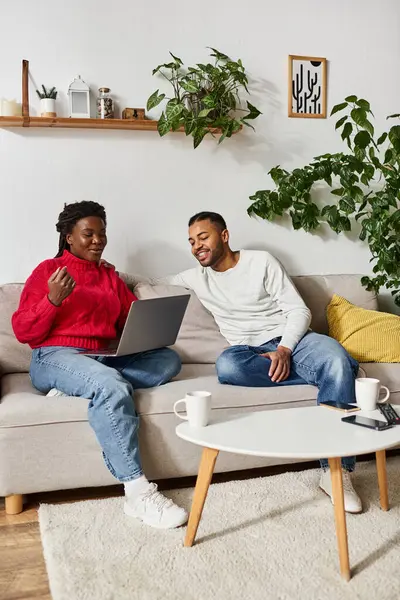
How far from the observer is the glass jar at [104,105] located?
3133 mm

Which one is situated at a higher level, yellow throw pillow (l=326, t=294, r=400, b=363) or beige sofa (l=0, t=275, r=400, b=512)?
yellow throw pillow (l=326, t=294, r=400, b=363)

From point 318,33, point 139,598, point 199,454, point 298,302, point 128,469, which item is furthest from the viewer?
point 318,33

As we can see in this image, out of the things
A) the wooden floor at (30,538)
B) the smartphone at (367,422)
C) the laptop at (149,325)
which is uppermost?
the laptop at (149,325)

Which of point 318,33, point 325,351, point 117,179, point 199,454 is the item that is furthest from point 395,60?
point 199,454

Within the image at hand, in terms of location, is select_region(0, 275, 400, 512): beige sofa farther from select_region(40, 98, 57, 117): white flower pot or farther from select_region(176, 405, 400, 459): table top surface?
select_region(40, 98, 57, 117): white flower pot

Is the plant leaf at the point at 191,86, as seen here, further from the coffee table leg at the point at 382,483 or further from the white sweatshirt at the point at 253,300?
the coffee table leg at the point at 382,483

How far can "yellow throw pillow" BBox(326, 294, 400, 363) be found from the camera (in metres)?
2.97

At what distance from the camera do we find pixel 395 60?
3697mm

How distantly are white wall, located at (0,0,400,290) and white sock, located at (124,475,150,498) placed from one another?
1.33 meters

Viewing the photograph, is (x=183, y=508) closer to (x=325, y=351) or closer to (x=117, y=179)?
(x=325, y=351)

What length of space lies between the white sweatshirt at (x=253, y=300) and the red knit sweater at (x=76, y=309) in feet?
1.28

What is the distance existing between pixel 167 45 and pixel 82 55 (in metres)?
0.42

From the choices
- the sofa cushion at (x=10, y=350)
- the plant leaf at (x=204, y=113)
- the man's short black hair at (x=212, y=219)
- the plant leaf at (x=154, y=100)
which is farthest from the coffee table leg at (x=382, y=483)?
the plant leaf at (x=154, y=100)

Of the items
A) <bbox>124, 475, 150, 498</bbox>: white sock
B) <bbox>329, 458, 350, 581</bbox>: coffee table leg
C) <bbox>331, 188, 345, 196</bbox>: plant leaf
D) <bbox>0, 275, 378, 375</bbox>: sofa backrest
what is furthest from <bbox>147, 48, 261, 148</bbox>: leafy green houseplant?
<bbox>329, 458, 350, 581</bbox>: coffee table leg
